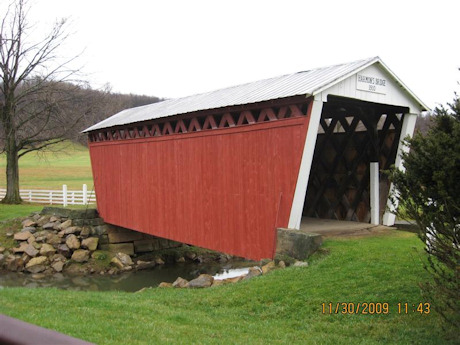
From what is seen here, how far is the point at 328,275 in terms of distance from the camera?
22.8 ft

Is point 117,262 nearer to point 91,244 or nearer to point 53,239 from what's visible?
point 91,244

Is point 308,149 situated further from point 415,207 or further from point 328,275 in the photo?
point 415,207

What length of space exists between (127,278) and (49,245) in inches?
126

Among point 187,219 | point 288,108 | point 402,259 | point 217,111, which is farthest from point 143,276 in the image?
point 402,259

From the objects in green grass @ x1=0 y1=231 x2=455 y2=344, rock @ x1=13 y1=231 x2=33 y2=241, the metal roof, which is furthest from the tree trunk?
green grass @ x1=0 y1=231 x2=455 y2=344

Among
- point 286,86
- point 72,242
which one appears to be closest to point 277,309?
point 286,86

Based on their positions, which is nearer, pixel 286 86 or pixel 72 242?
pixel 286 86

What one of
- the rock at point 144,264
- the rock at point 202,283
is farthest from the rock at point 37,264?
the rock at point 202,283

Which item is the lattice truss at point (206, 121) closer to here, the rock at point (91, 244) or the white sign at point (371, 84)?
the white sign at point (371, 84)

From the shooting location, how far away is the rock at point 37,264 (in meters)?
14.9

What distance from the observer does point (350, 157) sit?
11.5m

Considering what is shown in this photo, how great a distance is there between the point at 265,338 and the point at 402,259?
3.04m

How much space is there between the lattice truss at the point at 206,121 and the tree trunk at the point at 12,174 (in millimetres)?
10014
